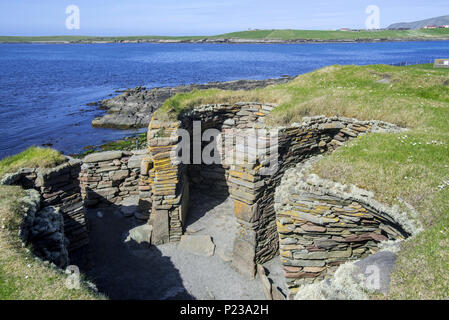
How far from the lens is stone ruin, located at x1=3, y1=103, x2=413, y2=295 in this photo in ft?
20.4

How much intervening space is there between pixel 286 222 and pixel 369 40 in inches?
7041

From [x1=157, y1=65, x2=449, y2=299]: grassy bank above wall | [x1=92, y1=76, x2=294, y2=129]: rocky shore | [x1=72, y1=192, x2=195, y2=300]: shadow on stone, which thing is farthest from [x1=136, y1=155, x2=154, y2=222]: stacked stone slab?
[x1=92, y1=76, x2=294, y2=129]: rocky shore

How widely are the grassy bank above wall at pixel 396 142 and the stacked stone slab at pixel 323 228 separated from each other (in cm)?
41

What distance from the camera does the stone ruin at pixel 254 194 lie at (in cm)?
622

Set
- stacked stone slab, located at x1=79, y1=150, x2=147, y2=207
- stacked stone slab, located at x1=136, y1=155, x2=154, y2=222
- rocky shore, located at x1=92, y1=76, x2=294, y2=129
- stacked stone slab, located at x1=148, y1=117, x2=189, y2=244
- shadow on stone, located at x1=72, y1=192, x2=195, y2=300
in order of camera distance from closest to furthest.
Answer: shadow on stone, located at x1=72, y1=192, x2=195, y2=300, stacked stone slab, located at x1=148, y1=117, x2=189, y2=244, stacked stone slab, located at x1=136, y1=155, x2=154, y2=222, stacked stone slab, located at x1=79, y1=150, x2=147, y2=207, rocky shore, located at x1=92, y1=76, x2=294, y2=129

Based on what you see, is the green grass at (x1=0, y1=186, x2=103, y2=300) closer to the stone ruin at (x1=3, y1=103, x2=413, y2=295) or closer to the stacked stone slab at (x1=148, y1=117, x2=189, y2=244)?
the stone ruin at (x1=3, y1=103, x2=413, y2=295)

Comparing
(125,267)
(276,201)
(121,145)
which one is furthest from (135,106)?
(276,201)

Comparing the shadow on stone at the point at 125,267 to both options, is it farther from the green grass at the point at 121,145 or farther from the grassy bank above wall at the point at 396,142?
the green grass at the point at 121,145

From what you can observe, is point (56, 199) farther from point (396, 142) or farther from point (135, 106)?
point (135, 106)

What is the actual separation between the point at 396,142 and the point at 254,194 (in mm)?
3789

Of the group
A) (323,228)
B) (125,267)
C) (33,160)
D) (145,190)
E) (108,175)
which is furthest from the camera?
(108,175)

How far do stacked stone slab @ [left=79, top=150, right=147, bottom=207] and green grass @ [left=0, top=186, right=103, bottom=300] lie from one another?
240 inches

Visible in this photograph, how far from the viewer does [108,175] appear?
11328 millimetres
